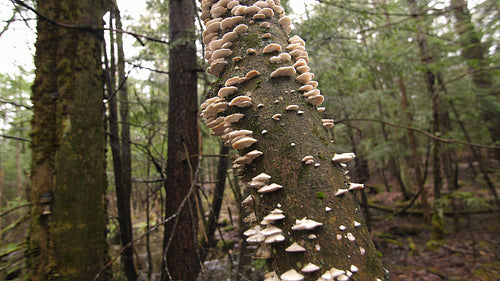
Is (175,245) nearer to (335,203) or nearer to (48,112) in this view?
(48,112)

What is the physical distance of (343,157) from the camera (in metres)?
1.18

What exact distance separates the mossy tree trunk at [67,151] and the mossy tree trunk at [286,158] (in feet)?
5.01

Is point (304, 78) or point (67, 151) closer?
point (304, 78)

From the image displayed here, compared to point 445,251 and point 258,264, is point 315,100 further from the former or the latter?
point 445,251

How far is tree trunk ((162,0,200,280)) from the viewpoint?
353 cm

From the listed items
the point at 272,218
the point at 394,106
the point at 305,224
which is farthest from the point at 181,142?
the point at 394,106

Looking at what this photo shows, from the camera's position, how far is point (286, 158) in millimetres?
1133

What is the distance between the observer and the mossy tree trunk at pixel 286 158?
3.21 feet

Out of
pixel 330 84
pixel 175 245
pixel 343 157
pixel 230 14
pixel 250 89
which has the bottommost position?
pixel 175 245

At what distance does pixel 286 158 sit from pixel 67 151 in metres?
2.06

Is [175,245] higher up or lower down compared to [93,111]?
lower down

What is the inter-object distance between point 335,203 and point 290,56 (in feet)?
2.84

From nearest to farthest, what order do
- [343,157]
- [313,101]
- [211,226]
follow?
1. [343,157]
2. [313,101]
3. [211,226]

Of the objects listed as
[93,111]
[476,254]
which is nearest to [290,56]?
[93,111]
